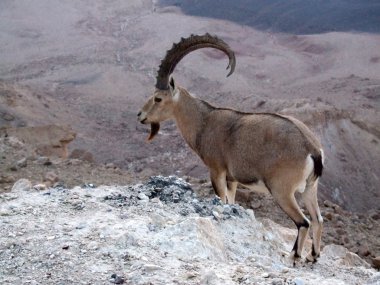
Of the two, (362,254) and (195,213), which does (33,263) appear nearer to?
(195,213)

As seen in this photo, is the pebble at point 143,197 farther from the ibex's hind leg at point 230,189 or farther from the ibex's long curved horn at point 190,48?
the ibex's long curved horn at point 190,48

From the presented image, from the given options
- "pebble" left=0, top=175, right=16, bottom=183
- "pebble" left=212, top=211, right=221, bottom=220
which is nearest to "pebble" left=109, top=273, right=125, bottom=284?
"pebble" left=212, top=211, right=221, bottom=220

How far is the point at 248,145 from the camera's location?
28.9 ft

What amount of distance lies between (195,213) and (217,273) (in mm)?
2053

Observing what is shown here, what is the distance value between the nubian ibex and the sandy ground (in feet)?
17.4

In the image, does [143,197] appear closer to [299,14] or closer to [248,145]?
[248,145]

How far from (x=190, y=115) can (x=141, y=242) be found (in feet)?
13.0

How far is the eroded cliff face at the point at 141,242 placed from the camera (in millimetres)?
6199

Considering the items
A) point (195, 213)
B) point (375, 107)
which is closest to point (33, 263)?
point (195, 213)

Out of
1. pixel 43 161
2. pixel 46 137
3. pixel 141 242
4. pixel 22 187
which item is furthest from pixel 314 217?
pixel 46 137

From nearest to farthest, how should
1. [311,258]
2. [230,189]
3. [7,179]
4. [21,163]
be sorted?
[311,258] < [230,189] < [7,179] < [21,163]

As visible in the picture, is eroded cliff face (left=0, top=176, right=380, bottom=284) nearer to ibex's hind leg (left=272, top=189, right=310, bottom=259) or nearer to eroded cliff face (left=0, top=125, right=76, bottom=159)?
ibex's hind leg (left=272, top=189, right=310, bottom=259)

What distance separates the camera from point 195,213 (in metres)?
8.30

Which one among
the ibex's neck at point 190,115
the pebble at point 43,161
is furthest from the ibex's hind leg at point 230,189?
the pebble at point 43,161
